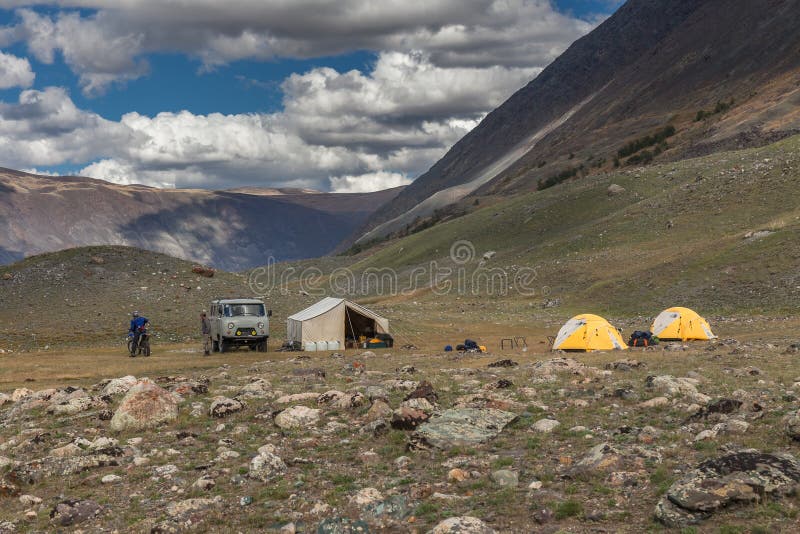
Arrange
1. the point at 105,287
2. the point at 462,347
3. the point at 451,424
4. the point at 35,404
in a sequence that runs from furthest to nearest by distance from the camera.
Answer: the point at 105,287
the point at 462,347
the point at 35,404
the point at 451,424

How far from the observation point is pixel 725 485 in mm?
8969

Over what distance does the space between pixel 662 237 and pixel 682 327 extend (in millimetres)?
36978

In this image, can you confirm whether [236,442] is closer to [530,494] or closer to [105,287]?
[530,494]

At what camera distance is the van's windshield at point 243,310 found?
1459 inches

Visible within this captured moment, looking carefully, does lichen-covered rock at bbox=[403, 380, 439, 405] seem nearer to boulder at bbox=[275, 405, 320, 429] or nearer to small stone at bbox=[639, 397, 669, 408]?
boulder at bbox=[275, 405, 320, 429]

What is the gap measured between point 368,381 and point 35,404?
9186 millimetres

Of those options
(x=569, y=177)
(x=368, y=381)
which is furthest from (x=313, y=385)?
(x=569, y=177)

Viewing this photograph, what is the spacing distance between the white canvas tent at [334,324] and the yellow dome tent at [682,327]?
15.1 metres

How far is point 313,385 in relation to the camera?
2006cm

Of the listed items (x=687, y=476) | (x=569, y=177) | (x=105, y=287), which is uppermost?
(x=569, y=177)

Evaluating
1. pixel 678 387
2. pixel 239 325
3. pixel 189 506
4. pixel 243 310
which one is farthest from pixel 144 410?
pixel 243 310

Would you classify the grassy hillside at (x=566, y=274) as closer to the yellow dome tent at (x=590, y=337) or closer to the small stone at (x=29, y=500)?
the yellow dome tent at (x=590, y=337)

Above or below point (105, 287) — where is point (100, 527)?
below

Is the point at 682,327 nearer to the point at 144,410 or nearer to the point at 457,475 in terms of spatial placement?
the point at 457,475
